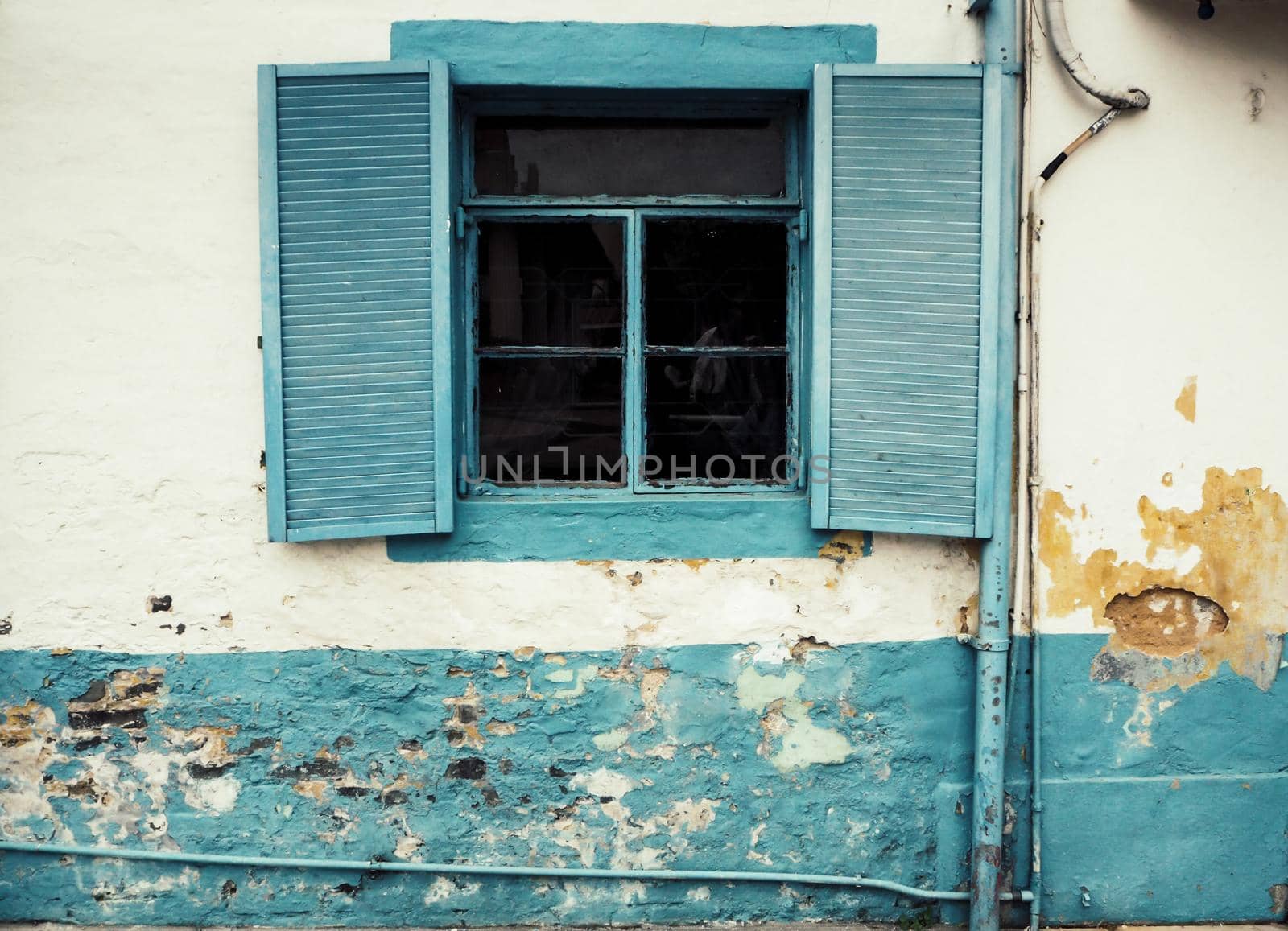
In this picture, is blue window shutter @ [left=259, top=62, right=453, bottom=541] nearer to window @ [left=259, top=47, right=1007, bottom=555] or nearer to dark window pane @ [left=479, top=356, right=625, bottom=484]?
window @ [left=259, top=47, right=1007, bottom=555]

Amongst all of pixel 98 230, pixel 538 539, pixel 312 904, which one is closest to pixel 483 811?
pixel 312 904

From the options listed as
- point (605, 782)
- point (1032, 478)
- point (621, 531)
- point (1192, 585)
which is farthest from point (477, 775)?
point (1192, 585)

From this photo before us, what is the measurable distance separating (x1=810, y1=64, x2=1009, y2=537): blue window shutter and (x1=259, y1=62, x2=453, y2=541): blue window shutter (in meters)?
1.20

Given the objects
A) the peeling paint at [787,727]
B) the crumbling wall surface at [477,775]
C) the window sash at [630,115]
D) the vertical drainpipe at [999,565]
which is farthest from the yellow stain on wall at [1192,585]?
the window sash at [630,115]

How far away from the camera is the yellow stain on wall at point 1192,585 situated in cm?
331

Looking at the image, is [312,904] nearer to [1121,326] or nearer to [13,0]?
[13,0]

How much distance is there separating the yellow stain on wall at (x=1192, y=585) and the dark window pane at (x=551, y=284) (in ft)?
5.24

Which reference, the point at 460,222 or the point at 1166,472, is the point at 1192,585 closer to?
the point at 1166,472

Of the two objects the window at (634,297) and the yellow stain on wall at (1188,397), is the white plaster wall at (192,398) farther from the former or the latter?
the yellow stain on wall at (1188,397)

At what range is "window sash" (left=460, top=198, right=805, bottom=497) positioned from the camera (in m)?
3.32

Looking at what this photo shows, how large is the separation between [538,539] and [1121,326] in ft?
6.60

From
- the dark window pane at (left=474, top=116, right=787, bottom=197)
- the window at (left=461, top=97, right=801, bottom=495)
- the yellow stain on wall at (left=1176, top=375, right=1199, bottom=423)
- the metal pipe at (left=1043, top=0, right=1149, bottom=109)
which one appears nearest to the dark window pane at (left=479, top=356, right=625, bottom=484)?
the window at (left=461, top=97, right=801, bottom=495)

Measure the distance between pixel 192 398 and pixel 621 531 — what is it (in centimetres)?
143

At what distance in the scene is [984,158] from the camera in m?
3.14
